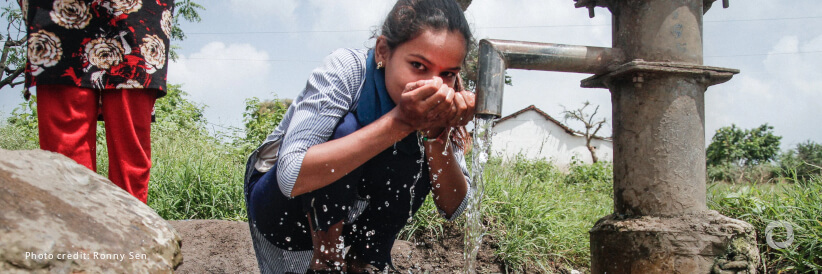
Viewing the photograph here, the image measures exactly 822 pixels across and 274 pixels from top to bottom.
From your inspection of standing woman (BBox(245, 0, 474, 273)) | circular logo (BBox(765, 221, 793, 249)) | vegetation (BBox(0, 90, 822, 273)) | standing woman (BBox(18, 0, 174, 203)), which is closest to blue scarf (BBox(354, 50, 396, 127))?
standing woman (BBox(245, 0, 474, 273))

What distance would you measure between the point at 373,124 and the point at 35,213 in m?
0.83

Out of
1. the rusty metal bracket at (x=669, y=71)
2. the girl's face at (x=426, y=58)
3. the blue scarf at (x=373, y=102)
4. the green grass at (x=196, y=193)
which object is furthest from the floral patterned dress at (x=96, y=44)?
the rusty metal bracket at (x=669, y=71)

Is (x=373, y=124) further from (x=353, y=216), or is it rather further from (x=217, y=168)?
(x=217, y=168)

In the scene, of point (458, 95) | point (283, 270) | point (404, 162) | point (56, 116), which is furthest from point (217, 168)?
point (458, 95)

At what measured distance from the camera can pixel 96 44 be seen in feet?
7.48

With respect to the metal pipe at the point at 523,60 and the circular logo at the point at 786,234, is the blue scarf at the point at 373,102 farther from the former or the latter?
the circular logo at the point at 786,234

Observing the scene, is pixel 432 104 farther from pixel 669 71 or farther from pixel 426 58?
pixel 669 71

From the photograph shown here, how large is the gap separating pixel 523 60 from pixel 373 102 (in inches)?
19.6

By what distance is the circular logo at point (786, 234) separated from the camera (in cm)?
275

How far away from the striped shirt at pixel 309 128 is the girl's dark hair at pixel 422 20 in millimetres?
176

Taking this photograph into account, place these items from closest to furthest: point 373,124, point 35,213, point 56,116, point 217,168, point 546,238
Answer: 1. point 35,213
2. point 373,124
3. point 56,116
4. point 546,238
5. point 217,168

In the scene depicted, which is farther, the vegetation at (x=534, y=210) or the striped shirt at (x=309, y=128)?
the vegetation at (x=534, y=210)

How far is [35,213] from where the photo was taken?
43.8 inches

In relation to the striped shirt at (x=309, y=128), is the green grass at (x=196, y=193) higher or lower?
lower
